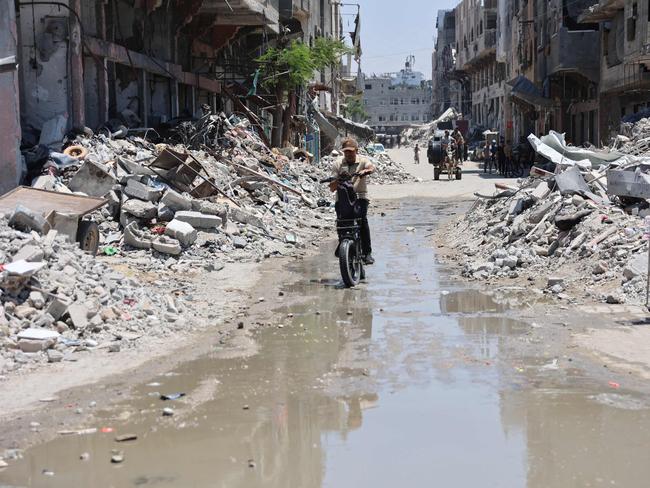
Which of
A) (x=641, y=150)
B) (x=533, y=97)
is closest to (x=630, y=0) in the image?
(x=533, y=97)

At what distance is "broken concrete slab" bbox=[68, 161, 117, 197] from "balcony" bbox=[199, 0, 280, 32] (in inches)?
508

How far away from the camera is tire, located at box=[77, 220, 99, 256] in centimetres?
1065

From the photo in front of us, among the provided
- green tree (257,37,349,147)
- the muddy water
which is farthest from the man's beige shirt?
green tree (257,37,349,147)

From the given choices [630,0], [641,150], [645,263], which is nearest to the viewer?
[645,263]

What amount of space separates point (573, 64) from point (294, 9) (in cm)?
1405

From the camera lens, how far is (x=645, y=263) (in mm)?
8992

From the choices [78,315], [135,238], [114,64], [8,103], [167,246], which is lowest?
[78,315]

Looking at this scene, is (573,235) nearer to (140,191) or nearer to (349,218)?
(349,218)

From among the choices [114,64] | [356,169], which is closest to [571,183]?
[356,169]

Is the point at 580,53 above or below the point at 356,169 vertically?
above

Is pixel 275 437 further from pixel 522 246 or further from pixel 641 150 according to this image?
pixel 641 150

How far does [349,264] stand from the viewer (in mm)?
10203

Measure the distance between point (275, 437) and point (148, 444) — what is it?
28.3 inches

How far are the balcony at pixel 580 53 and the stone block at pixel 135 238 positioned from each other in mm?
29345
